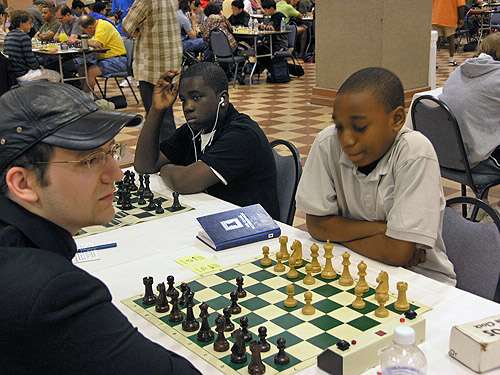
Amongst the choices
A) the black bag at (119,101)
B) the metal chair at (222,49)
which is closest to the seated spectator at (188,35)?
the metal chair at (222,49)

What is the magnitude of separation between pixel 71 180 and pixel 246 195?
1.67 metres

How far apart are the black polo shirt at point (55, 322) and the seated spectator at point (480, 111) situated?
2922 millimetres

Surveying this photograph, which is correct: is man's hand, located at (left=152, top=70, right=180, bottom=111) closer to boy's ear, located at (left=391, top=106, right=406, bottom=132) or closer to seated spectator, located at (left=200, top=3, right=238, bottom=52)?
boy's ear, located at (left=391, top=106, right=406, bottom=132)

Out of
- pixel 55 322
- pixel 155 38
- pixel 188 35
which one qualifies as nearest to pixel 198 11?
pixel 188 35

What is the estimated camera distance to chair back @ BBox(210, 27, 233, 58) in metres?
9.65

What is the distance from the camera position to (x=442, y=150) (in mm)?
3611

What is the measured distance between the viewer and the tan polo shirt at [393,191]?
1875 millimetres

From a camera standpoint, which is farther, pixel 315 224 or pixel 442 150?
pixel 442 150

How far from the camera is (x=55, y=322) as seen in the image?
95 centimetres

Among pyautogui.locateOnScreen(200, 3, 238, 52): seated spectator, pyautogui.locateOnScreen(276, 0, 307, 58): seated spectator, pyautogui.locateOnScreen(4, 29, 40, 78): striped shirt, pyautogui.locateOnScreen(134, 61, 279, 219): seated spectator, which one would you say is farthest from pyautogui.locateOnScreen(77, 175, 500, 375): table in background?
pyautogui.locateOnScreen(276, 0, 307, 58): seated spectator

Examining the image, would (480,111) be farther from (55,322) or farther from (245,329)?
(55,322)

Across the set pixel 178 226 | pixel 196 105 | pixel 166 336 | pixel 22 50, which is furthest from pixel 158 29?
pixel 166 336

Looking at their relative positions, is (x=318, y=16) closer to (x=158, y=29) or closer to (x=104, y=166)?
(x=158, y=29)

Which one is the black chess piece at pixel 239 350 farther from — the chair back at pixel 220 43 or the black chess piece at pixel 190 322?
the chair back at pixel 220 43
